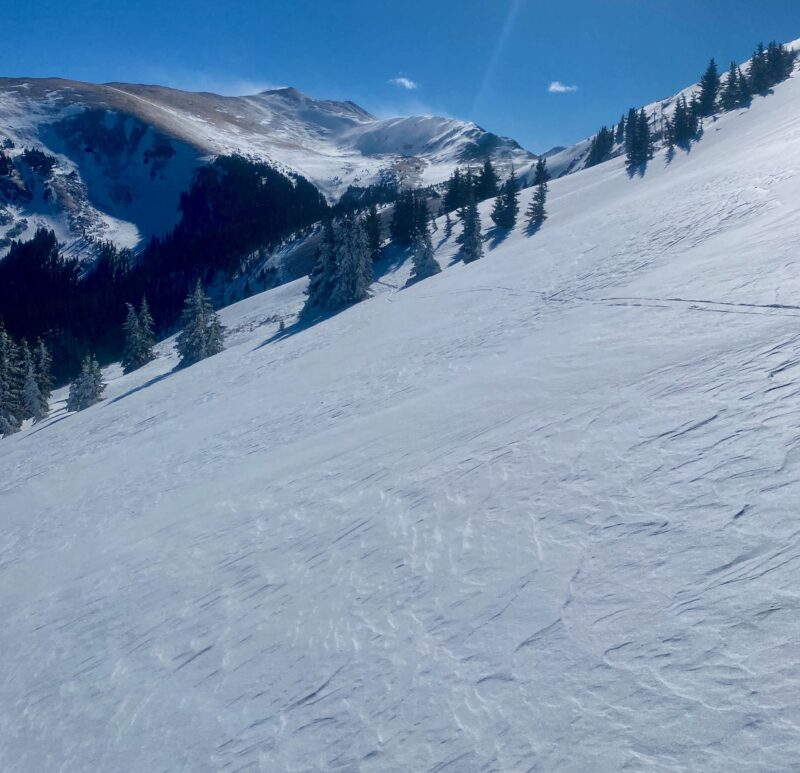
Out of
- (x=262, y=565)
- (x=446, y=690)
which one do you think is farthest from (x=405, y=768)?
(x=262, y=565)

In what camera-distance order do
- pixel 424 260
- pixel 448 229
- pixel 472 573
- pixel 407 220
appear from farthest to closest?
pixel 407 220, pixel 448 229, pixel 424 260, pixel 472 573

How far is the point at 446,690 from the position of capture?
14.9 feet

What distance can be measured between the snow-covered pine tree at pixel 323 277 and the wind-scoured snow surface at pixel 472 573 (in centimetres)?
3433

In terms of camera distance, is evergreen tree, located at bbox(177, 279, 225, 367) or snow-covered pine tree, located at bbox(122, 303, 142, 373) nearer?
evergreen tree, located at bbox(177, 279, 225, 367)

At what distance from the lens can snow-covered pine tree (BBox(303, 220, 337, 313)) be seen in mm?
46812

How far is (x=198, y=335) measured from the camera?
1812 inches

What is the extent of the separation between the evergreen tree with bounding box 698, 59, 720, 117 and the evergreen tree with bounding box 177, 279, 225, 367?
76593 millimetres

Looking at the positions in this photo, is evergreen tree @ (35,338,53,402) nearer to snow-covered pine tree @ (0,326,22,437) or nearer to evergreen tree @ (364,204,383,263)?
snow-covered pine tree @ (0,326,22,437)

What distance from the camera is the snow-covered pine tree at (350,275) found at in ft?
151

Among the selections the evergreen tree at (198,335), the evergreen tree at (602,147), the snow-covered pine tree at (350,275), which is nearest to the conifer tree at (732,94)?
the evergreen tree at (602,147)

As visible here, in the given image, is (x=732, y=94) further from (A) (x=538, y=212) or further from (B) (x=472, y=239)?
(B) (x=472, y=239)

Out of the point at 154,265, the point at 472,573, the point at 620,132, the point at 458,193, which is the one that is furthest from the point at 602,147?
the point at 472,573

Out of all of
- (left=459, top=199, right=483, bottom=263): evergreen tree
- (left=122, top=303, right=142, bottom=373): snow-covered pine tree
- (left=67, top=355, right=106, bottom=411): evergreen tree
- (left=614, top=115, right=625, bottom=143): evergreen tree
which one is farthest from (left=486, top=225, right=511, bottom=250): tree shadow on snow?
(left=614, top=115, right=625, bottom=143): evergreen tree

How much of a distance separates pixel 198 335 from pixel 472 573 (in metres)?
44.6
